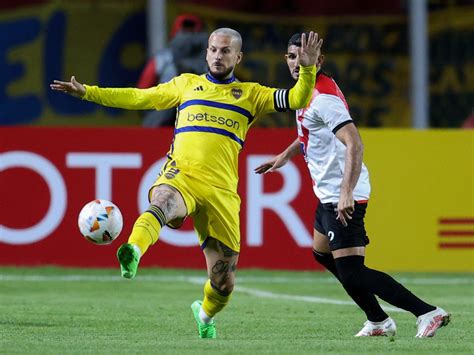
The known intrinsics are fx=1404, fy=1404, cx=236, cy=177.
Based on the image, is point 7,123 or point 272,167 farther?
point 7,123

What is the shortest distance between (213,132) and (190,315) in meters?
2.17

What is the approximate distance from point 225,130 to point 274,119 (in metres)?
12.0

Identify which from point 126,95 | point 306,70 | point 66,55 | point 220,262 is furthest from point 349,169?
point 66,55

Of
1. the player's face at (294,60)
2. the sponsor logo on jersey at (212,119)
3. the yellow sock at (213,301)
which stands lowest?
the yellow sock at (213,301)

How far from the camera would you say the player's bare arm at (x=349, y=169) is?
868cm

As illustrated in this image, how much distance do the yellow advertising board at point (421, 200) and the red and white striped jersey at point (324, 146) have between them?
536 centimetres

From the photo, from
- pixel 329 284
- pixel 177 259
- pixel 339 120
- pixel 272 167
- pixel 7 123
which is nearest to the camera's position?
pixel 339 120

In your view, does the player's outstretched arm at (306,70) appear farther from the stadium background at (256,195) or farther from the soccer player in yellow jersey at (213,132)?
the stadium background at (256,195)

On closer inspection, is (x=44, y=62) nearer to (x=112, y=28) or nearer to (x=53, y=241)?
(x=112, y=28)

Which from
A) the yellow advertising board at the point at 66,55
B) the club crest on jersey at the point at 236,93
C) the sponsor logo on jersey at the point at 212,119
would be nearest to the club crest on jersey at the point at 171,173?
the sponsor logo on jersey at the point at 212,119

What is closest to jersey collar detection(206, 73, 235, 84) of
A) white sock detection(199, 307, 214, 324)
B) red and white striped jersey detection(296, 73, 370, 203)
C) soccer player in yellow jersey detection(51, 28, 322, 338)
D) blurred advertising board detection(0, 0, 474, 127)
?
soccer player in yellow jersey detection(51, 28, 322, 338)

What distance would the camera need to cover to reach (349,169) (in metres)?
8.77

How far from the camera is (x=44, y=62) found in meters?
20.6

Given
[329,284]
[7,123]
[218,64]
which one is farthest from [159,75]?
[218,64]
